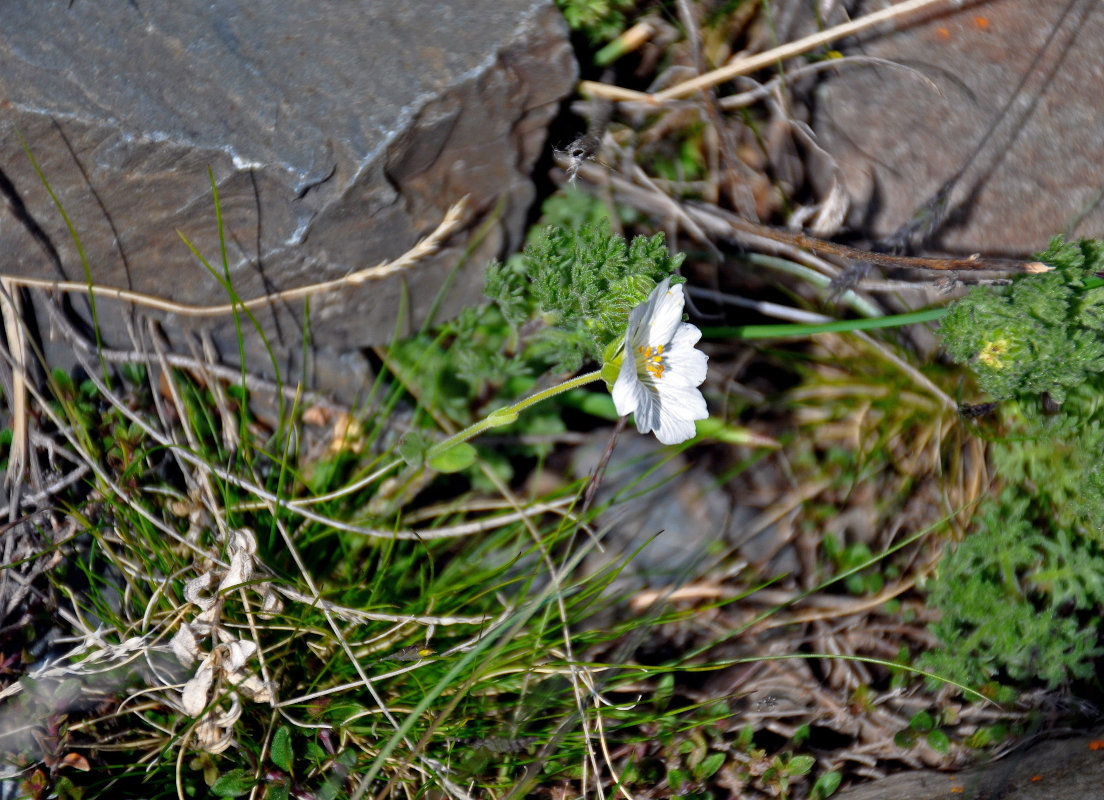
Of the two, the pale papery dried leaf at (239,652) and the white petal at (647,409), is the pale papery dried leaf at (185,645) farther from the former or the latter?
the white petal at (647,409)

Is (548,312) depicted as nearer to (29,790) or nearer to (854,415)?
(854,415)

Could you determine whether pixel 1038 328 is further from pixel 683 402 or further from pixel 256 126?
pixel 256 126

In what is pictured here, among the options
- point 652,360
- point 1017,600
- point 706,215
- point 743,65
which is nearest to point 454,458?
point 652,360

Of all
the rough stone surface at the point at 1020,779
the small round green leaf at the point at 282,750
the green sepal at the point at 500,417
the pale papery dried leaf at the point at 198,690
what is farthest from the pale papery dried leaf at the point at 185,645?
the rough stone surface at the point at 1020,779

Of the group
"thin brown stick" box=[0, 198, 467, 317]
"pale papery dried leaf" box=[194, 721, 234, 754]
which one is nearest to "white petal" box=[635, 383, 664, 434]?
"thin brown stick" box=[0, 198, 467, 317]

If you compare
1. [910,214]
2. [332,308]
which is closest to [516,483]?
[332,308]
